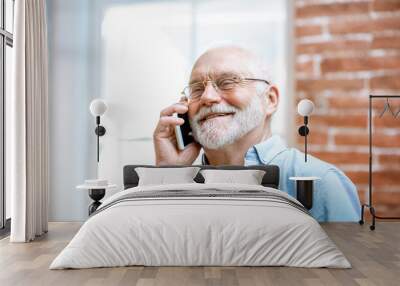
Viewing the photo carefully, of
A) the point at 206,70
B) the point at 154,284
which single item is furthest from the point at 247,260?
the point at 206,70

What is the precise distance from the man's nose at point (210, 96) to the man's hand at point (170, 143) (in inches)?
10.0

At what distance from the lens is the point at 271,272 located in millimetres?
4055

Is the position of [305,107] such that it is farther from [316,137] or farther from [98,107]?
[98,107]

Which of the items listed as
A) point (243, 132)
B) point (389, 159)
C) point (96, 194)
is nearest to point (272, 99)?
point (243, 132)

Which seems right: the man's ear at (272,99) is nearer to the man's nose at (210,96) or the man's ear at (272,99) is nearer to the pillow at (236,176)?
the man's nose at (210,96)

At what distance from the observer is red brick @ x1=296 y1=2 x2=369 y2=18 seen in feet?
22.4

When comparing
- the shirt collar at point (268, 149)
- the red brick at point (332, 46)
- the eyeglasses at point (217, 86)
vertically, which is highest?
the red brick at point (332, 46)

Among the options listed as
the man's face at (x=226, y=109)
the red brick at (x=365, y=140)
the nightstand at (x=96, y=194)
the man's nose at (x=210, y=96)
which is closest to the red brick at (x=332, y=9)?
the man's face at (x=226, y=109)

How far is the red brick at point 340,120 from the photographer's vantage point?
6789 millimetres

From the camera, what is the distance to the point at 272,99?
6.84m

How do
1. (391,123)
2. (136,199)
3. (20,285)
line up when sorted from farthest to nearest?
(391,123)
(136,199)
(20,285)

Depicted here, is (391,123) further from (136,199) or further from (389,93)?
(136,199)

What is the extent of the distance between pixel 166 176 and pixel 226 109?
1140mm

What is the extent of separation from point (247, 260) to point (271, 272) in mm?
229
